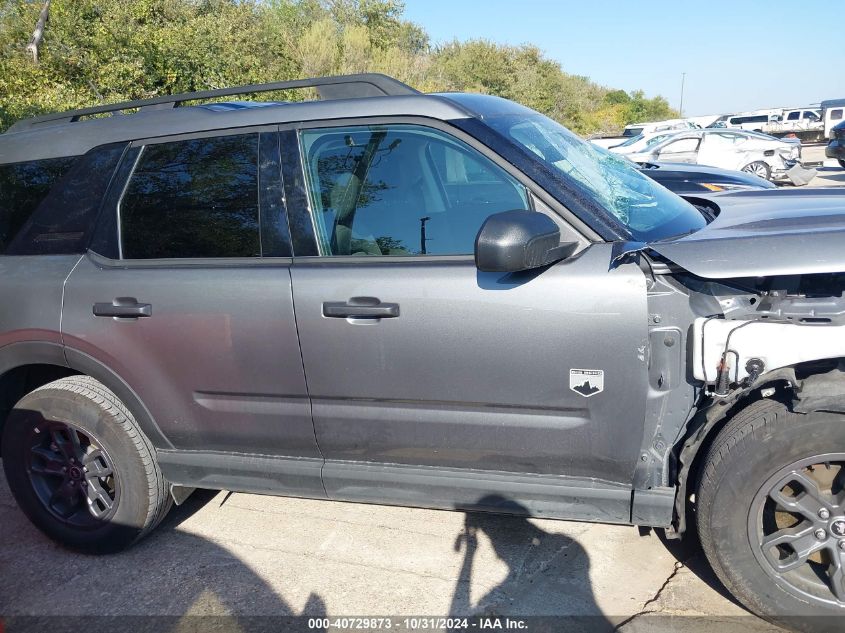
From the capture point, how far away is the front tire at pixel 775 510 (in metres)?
2.36

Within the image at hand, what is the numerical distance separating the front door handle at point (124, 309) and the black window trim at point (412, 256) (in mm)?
704

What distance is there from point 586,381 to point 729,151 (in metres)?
14.0

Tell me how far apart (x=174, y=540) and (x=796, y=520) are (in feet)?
8.96

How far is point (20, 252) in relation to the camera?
128 inches

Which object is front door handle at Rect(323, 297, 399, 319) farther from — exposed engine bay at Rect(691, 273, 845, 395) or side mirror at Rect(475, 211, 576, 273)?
exposed engine bay at Rect(691, 273, 845, 395)

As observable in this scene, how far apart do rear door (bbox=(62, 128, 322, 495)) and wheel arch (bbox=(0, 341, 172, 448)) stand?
4 centimetres

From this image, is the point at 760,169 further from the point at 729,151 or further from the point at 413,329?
the point at 413,329

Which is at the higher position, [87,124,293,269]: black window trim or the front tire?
[87,124,293,269]: black window trim

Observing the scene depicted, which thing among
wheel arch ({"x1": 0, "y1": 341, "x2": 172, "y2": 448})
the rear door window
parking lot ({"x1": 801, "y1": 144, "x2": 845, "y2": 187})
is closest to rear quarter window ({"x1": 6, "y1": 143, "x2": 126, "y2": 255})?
the rear door window

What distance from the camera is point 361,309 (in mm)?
2643

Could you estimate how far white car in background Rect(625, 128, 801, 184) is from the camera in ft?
46.7

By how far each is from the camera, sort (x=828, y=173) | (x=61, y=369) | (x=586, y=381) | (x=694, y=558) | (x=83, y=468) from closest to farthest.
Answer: (x=586, y=381), (x=694, y=558), (x=83, y=468), (x=61, y=369), (x=828, y=173)

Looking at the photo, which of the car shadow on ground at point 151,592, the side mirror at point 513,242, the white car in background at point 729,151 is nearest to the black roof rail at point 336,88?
the side mirror at point 513,242

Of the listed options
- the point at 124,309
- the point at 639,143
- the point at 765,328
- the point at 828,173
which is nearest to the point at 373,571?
the point at 124,309
